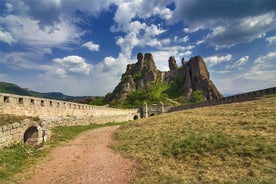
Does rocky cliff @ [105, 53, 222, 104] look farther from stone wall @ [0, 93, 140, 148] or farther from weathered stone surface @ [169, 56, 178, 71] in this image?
stone wall @ [0, 93, 140, 148]

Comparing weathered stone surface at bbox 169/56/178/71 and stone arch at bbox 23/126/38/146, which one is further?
weathered stone surface at bbox 169/56/178/71

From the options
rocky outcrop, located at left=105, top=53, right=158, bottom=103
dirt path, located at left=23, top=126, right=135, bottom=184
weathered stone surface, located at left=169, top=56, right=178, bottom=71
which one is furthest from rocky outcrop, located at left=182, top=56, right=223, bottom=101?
dirt path, located at left=23, top=126, right=135, bottom=184

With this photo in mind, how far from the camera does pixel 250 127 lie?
34.3 ft

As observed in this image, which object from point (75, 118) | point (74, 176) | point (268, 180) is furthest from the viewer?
point (75, 118)

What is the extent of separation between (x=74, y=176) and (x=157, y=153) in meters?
3.99

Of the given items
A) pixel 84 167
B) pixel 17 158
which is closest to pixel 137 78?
pixel 17 158

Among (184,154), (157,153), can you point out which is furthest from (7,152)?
(184,154)

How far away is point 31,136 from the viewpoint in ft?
37.6

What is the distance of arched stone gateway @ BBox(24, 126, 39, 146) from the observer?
11244 millimetres

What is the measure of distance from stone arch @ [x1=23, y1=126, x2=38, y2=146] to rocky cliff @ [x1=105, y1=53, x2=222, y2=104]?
301ft

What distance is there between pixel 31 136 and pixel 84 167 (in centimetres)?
526

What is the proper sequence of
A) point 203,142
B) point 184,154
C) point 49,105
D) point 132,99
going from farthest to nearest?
point 132,99 → point 49,105 → point 203,142 → point 184,154

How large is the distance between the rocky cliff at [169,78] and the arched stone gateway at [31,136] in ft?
301

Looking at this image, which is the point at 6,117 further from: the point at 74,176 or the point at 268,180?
the point at 268,180
